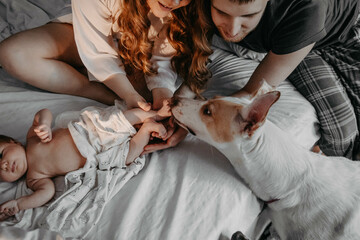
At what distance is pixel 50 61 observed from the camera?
117 cm

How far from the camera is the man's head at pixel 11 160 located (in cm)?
93

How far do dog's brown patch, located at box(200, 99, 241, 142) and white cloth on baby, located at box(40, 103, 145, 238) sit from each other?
266mm

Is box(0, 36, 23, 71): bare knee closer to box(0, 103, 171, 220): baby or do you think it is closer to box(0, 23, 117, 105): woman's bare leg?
box(0, 23, 117, 105): woman's bare leg

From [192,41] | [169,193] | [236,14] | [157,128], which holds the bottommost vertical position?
[169,193]

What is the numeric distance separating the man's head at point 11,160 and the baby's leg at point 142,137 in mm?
353

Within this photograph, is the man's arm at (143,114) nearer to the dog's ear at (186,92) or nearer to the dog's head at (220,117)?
the dog's head at (220,117)

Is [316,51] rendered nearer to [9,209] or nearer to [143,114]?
[143,114]

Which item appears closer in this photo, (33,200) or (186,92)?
(33,200)

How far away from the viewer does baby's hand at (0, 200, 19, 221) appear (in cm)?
86

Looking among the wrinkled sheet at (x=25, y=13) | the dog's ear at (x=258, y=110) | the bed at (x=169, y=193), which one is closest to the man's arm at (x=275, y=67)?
the bed at (x=169, y=193)

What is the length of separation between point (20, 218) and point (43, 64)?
60 centimetres

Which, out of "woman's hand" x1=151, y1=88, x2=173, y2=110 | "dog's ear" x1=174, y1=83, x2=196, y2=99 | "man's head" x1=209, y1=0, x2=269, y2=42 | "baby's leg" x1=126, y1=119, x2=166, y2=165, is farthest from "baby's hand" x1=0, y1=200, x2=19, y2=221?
"man's head" x1=209, y1=0, x2=269, y2=42

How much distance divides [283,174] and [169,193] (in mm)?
363

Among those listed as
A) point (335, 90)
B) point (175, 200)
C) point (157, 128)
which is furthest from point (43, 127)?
point (335, 90)
